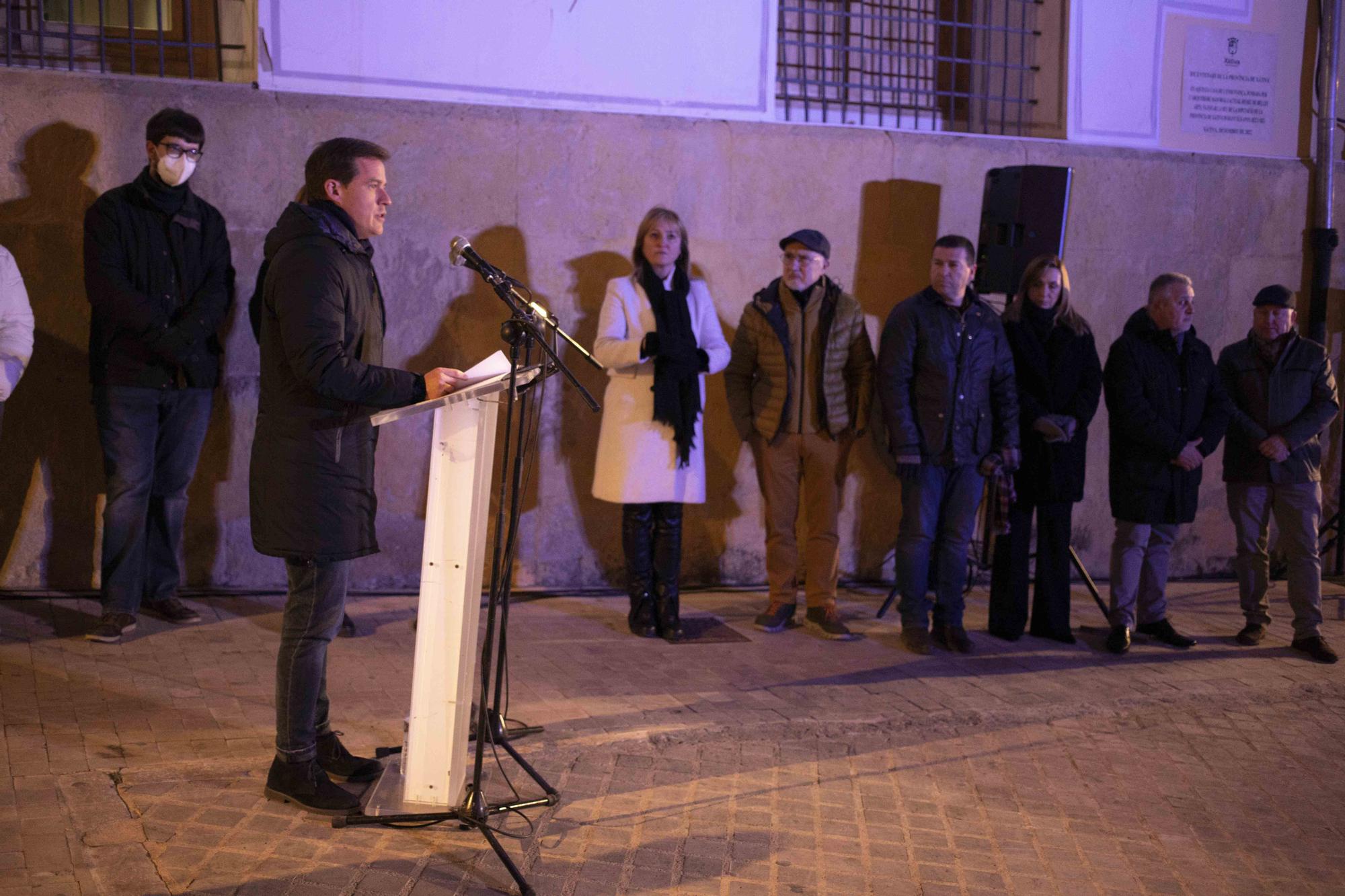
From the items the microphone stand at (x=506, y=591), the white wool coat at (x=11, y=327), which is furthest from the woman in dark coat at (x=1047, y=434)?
the white wool coat at (x=11, y=327)

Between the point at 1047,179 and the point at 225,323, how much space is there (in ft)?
16.3

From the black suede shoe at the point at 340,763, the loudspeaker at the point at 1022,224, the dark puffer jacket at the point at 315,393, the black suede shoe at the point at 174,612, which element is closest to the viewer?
the dark puffer jacket at the point at 315,393

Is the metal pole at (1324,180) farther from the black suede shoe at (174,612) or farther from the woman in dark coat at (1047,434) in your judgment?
the black suede shoe at (174,612)

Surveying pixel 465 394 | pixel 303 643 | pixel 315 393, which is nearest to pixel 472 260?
pixel 465 394

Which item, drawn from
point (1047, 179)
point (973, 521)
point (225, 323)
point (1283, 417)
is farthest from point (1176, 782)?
point (225, 323)

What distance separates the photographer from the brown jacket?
7.22 meters

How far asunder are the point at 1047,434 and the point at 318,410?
4.32 metres

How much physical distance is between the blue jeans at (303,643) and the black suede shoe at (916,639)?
11.6 feet

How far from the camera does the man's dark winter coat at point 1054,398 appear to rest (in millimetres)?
7188

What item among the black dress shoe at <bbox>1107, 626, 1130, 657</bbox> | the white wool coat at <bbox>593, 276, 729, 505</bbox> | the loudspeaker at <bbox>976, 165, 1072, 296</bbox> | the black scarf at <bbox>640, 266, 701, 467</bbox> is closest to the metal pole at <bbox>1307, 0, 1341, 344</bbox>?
the loudspeaker at <bbox>976, 165, 1072, 296</bbox>

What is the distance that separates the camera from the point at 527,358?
3.97 m

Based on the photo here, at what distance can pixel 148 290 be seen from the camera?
256 inches

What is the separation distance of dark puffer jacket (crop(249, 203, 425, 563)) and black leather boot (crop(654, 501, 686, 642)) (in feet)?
9.72

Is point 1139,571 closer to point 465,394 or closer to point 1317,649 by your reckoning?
point 1317,649
